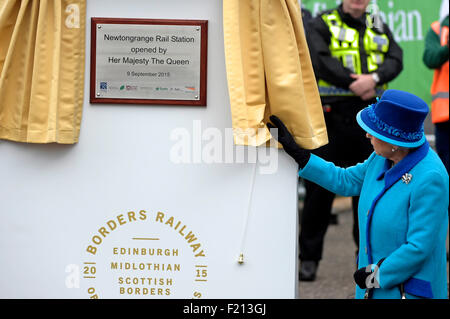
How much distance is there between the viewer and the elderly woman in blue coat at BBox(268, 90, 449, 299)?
324cm

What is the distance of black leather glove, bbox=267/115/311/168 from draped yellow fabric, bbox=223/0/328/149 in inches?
1.5

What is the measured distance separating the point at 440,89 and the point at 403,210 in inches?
131

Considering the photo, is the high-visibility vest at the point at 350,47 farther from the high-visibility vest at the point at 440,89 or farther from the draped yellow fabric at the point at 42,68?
the draped yellow fabric at the point at 42,68

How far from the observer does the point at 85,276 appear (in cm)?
371

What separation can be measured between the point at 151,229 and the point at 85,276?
1.24ft

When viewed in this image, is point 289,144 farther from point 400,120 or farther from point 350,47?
point 350,47

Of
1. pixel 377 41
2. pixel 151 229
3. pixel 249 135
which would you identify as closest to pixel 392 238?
pixel 249 135

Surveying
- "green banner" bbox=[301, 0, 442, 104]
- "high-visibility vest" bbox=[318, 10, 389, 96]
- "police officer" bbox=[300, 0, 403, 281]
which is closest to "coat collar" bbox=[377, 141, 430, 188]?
"police officer" bbox=[300, 0, 403, 281]

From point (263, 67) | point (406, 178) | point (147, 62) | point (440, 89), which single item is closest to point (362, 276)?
point (406, 178)

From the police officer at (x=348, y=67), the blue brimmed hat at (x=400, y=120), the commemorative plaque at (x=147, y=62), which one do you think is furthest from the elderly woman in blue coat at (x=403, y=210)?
the police officer at (x=348, y=67)

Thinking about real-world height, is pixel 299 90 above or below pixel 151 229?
above
